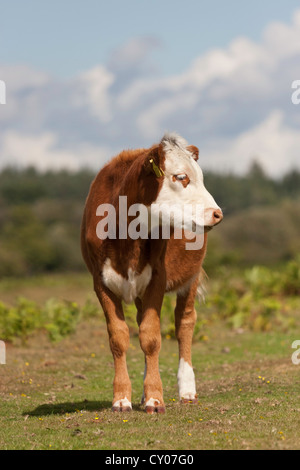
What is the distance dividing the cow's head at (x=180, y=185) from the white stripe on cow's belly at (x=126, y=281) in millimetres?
655

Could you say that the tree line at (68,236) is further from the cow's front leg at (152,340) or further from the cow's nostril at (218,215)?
the cow's nostril at (218,215)

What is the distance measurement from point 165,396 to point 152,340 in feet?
5.49

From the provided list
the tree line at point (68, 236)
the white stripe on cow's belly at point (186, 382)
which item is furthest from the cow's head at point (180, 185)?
the tree line at point (68, 236)

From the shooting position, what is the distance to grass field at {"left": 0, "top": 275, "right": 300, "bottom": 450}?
17.2ft

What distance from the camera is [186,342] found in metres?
7.61

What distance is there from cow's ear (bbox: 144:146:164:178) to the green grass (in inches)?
87.1

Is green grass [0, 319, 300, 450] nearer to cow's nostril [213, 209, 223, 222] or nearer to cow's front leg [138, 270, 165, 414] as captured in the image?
cow's front leg [138, 270, 165, 414]

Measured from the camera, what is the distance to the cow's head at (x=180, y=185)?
6.05m

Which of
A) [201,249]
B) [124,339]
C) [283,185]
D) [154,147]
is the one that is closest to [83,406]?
[124,339]

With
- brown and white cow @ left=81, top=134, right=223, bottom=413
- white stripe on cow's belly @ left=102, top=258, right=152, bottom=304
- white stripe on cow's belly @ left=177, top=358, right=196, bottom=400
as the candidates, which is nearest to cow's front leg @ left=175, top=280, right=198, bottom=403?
→ white stripe on cow's belly @ left=177, top=358, right=196, bottom=400

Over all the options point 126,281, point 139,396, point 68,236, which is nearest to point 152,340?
point 126,281

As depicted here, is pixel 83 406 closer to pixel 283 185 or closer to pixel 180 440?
pixel 180 440

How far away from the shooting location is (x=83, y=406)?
733 cm

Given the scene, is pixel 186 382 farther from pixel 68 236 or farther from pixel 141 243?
pixel 68 236
